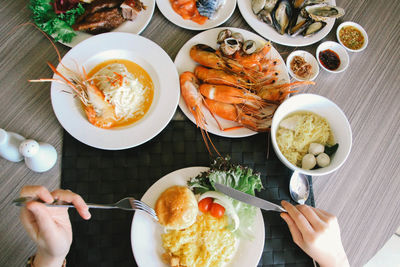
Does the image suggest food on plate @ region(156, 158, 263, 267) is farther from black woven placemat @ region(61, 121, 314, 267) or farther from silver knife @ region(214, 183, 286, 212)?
black woven placemat @ region(61, 121, 314, 267)

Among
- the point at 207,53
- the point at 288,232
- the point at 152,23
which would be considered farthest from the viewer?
the point at 152,23

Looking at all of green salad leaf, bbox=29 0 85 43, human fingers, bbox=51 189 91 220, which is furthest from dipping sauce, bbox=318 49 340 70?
human fingers, bbox=51 189 91 220

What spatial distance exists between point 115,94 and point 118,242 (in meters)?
0.84

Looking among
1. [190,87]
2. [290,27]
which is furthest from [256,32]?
[190,87]

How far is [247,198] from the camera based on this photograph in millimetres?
1448

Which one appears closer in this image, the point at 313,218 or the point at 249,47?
the point at 313,218

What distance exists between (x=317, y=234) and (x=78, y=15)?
1907 mm

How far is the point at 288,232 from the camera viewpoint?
5.21 ft

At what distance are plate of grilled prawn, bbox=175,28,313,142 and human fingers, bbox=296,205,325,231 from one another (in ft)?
1.66

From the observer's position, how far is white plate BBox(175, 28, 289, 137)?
1694 mm

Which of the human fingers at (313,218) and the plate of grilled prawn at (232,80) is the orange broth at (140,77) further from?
the human fingers at (313,218)

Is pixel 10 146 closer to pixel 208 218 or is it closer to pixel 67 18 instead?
pixel 67 18

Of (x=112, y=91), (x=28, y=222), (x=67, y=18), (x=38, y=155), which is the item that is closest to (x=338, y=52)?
(x=112, y=91)

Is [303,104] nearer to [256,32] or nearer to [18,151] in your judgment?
[256,32]
